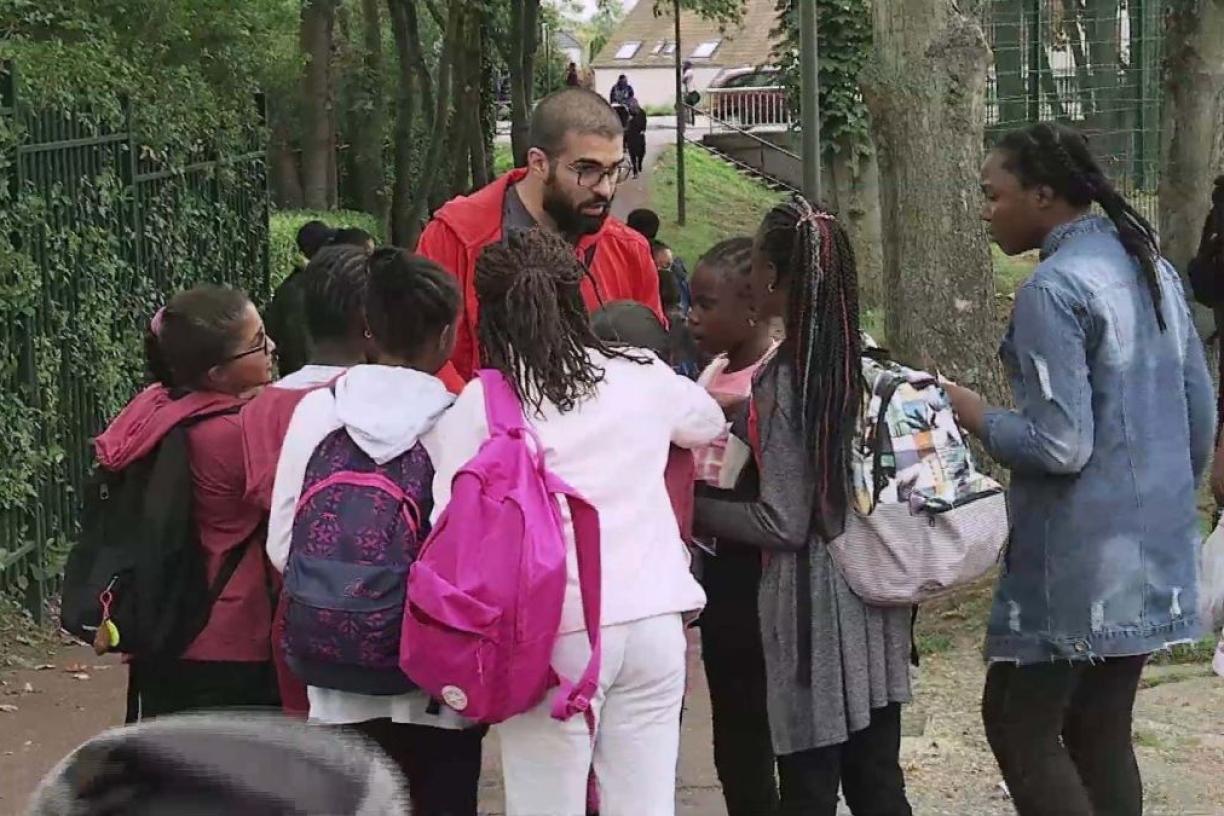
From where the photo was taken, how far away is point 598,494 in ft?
12.0

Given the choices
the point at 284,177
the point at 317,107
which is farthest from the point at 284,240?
the point at 284,177

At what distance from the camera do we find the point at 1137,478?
13.2ft

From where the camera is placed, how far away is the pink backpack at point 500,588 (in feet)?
11.5

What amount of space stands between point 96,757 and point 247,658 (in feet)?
7.84

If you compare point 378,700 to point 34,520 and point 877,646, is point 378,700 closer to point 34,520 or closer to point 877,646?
point 877,646

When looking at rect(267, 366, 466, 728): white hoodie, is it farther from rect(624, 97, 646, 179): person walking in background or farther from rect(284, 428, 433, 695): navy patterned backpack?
rect(624, 97, 646, 179): person walking in background

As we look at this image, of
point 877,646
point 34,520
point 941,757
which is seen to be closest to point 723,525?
point 877,646

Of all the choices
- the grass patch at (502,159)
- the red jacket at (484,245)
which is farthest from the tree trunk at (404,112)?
the red jacket at (484,245)

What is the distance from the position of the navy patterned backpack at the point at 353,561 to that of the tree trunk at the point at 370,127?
20.8 m

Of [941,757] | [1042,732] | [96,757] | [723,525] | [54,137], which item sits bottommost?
[941,757]

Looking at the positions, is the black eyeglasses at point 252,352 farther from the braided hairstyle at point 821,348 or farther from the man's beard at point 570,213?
the braided hairstyle at point 821,348

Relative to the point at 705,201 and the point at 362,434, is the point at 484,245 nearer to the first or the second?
the point at 362,434

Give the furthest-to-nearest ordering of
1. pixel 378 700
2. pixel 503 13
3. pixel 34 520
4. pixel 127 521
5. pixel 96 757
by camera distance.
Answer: pixel 503 13 → pixel 34 520 → pixel 127 521 → pixel 378 700 → pixel 96 757

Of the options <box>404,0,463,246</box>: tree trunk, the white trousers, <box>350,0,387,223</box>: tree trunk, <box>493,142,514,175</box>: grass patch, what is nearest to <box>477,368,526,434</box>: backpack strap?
the white trousers
